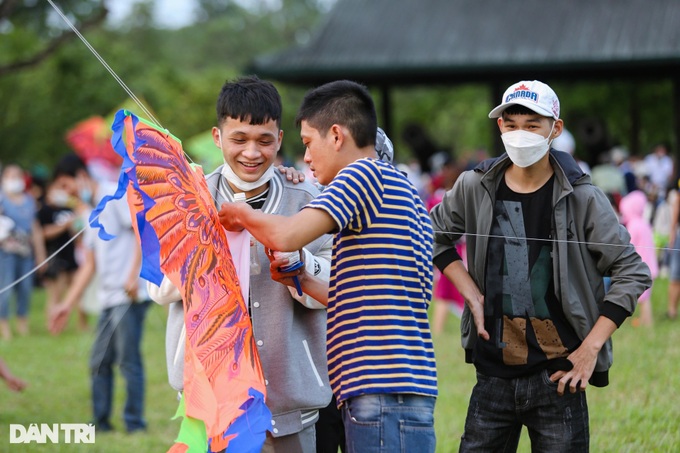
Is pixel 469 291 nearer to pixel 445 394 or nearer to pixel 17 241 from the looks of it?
pixel 445 394

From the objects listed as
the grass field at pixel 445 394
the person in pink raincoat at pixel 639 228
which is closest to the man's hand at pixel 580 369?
the grass field at pixel 445 394

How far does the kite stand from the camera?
346 cm

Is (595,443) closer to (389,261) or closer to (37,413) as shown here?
(389,261)

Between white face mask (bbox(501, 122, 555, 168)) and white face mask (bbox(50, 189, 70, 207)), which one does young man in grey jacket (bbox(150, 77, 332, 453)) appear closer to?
white face mask (bbox(501, 122, 555, 168))

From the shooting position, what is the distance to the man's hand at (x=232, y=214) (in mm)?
3404

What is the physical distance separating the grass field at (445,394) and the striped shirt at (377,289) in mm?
2257

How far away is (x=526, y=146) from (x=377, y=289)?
3.10ft

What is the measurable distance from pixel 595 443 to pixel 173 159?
289 cm

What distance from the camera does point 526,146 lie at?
12.5 feet

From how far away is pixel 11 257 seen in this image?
12812mm

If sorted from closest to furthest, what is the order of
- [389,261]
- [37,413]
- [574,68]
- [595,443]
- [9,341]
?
[389,261]
[595,443]
[37,413]
[9,341]
[574,68]

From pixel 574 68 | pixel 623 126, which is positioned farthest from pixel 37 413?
pixel 623 126

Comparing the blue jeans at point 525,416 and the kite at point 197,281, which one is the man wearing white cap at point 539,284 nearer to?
the blue jeans at point 525,416

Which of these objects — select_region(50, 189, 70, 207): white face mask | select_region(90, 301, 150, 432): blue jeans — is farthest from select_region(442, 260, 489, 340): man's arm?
select_region(50, 189, 70, 207): white face mask
